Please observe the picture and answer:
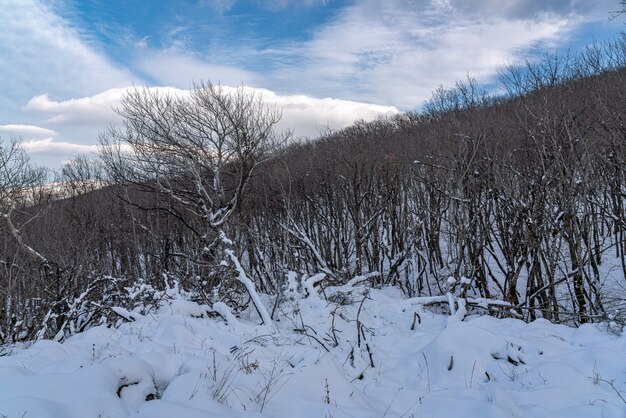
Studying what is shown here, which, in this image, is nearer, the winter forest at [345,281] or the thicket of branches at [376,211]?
the winter forest at [345,281]

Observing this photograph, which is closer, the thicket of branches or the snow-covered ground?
the snow-covered ground

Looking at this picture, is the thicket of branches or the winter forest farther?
the thicket of branches

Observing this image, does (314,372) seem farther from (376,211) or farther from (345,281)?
(376,211)

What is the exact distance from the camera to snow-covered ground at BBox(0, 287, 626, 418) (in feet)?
10.8

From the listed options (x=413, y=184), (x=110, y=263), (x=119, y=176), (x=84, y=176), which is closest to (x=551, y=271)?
(x=413, y=184)

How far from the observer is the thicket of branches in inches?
349

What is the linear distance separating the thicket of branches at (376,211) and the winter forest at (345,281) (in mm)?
89

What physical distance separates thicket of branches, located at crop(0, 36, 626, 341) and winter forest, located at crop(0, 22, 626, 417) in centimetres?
9

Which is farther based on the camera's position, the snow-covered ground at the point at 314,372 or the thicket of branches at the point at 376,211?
the thicket of branches at the point at 376,211

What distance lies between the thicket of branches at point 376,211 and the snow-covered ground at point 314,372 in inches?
76.1

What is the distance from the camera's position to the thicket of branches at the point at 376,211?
886 centimetres

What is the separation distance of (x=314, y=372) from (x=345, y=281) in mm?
6772

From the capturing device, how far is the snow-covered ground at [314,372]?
10.8ft

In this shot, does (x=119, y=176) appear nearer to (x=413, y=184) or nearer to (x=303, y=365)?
(x=413, y=184)
